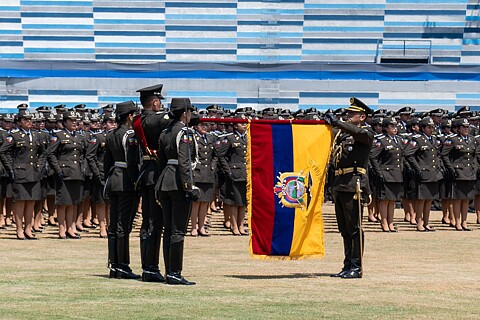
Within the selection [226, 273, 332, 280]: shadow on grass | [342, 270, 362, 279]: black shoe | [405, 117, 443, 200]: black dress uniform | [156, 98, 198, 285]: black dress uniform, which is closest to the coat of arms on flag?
[226, 273, 332, 280]: shadow on grass

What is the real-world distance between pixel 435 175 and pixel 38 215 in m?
6.60

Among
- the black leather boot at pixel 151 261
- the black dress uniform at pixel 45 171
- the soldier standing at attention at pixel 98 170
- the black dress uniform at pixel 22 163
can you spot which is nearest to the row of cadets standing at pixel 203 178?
the soldier standing at attention at pixel 98 170

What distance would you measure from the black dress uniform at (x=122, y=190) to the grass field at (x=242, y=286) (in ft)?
1.11

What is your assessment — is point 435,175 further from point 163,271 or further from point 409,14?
point 409,14

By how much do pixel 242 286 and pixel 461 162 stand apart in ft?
32.3

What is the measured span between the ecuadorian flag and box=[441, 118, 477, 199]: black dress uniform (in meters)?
8.17

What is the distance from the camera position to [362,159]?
12352 millimetres

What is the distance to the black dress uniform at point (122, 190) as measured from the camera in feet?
39.7

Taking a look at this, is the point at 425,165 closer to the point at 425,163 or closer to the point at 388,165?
the point at 425,163

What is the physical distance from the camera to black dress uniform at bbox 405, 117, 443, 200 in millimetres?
20062

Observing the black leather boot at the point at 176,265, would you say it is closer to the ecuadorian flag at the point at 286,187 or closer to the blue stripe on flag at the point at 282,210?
the ecuadorian flag at the point at 286,187

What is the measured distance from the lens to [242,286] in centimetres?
1116

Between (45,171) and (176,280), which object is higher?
(45,171)

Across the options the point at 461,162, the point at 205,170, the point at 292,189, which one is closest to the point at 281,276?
the point at 292,189
